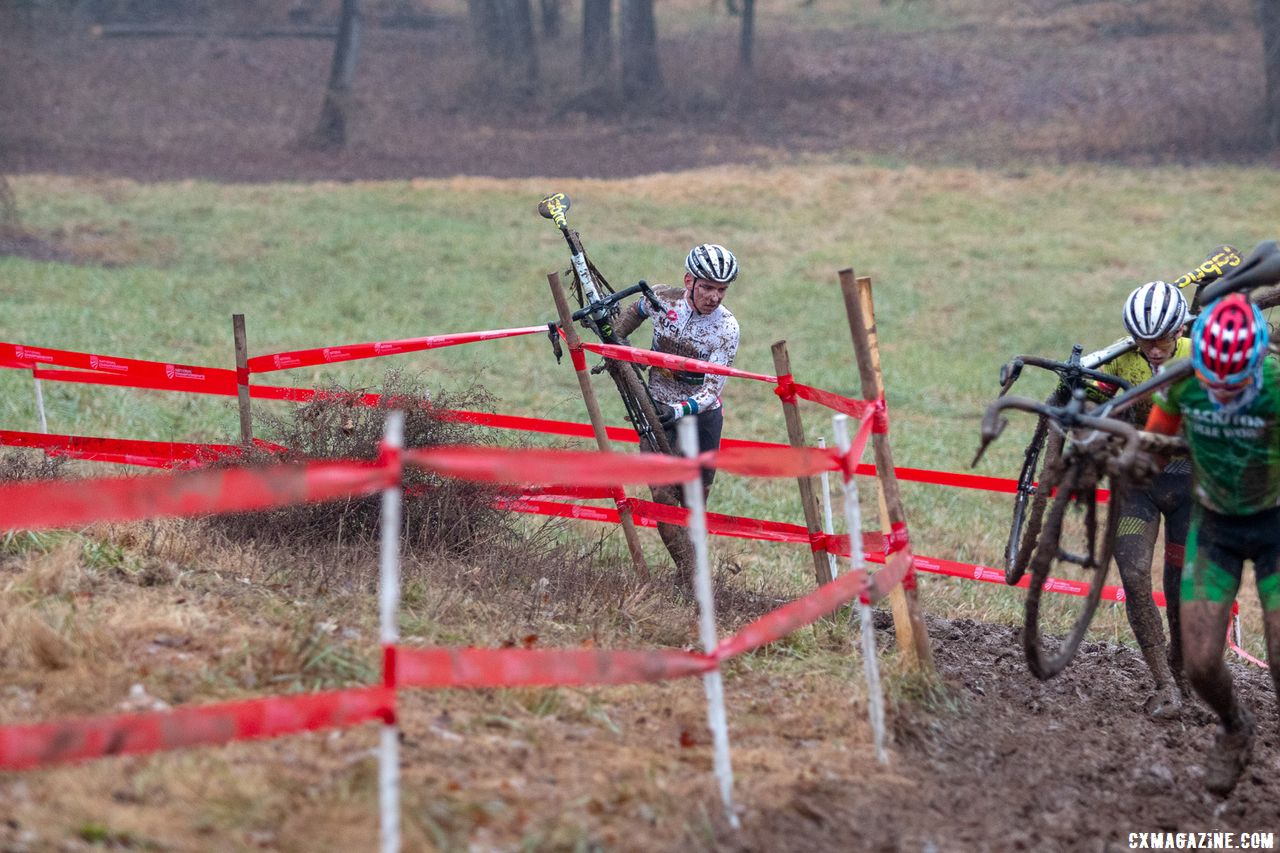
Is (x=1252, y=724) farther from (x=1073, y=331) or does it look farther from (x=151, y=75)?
(x=151, y=75)

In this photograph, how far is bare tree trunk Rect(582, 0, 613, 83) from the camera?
4222 centimetres

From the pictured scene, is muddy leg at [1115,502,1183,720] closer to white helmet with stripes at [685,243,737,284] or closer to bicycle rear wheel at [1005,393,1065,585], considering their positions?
bicycle rear wheel at [1005,393,1065,585]

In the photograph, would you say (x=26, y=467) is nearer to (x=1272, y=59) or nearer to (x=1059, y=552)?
(x=1059, y=552)

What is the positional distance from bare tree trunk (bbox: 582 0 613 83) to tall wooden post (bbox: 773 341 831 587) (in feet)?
118

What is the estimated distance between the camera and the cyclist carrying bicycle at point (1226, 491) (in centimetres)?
549

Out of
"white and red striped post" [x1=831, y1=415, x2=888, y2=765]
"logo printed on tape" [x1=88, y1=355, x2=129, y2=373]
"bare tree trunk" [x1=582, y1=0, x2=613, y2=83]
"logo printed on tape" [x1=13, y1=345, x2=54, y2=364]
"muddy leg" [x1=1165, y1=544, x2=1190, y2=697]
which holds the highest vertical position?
"bare tree trunk" [x1=582, y1=0, x2=613, y2=83]

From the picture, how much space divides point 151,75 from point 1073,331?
32.5 m

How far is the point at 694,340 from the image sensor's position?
8.27 meters

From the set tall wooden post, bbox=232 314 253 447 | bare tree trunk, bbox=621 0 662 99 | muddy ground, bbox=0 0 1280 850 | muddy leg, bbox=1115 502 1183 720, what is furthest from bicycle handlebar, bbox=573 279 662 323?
bare tree trunk, bbox=621 0 662 99

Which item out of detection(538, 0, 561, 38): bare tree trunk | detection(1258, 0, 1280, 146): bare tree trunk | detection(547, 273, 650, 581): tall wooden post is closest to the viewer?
detection(547, 273, 650, 581): tall wooden post

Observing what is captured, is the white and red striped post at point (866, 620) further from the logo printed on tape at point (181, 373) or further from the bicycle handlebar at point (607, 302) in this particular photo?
the logo printed on tape at point (181, 373)

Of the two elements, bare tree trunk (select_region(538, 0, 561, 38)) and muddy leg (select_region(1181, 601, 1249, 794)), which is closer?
muddy leg (select_region(1181, 601, 1249, 794))

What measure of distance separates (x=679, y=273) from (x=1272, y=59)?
18483mm

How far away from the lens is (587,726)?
216 inches
